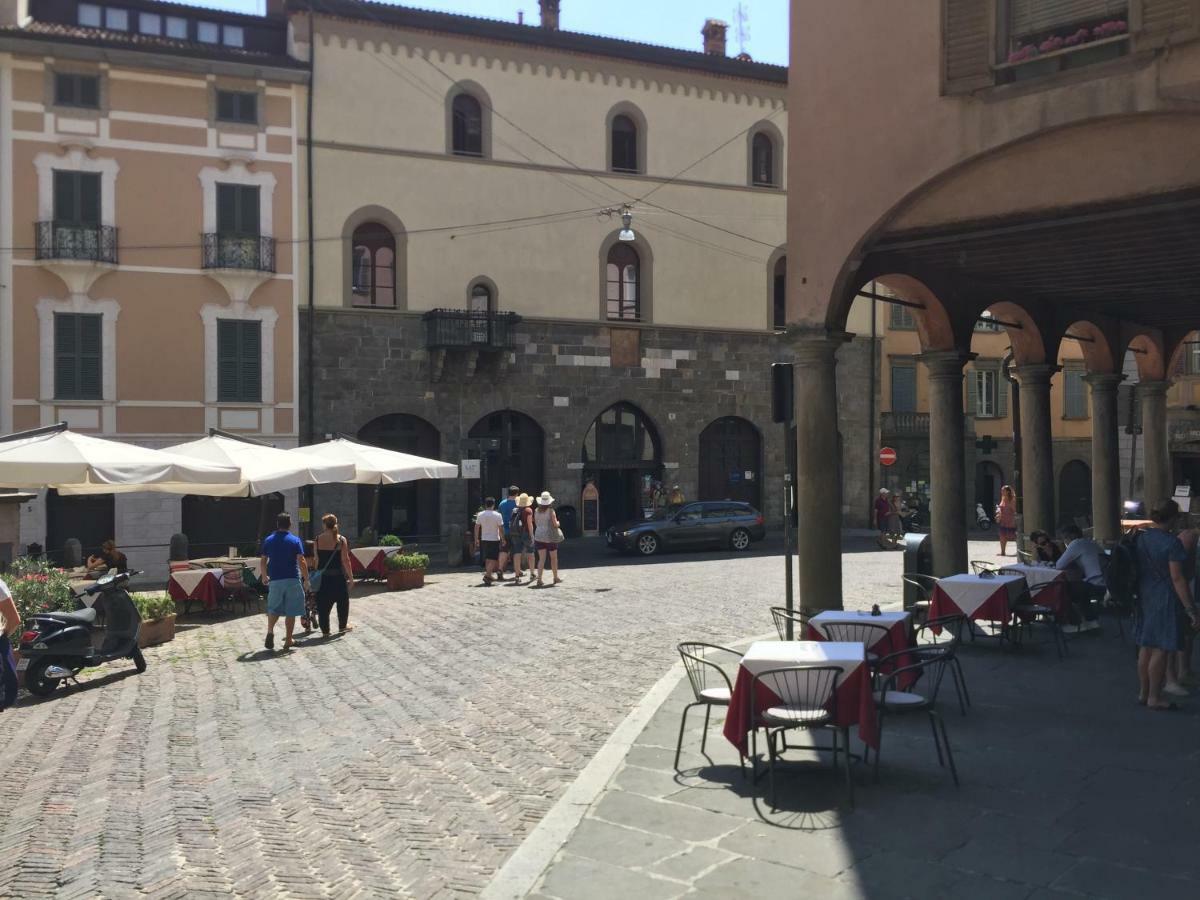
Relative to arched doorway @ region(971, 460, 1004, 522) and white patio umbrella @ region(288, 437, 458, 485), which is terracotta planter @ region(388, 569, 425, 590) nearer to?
white patio umbrella @ region(288, 437, 458, 485)

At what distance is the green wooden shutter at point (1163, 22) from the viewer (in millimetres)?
8727

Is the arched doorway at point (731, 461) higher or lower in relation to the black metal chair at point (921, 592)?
higher

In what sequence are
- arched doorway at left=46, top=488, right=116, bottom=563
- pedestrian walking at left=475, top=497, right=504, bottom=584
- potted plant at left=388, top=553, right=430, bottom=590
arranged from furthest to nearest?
arched doorway at left=46, top=488, right=116, bottom=563, pedestrian walking at left=475, top=497, right=504, bottom=584, potted plant at left=388, top=553, right=430, bottom=590

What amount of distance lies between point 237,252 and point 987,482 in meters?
25.7

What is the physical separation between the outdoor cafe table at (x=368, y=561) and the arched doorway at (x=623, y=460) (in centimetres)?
1208

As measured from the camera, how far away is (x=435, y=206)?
29.4 metres

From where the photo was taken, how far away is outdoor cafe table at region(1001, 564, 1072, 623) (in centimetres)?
1151

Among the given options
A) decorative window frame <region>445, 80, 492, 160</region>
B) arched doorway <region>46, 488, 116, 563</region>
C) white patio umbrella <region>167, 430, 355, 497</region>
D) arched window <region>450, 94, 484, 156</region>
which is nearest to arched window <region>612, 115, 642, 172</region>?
decorative window frame <region>445, 80, 492, 160</region>

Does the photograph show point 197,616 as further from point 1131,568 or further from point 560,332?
point 560,332

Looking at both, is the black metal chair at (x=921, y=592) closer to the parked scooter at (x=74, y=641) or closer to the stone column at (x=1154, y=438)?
the parked scooter at (x=74, y=641)

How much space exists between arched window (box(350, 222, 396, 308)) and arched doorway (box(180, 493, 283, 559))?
18.1ft

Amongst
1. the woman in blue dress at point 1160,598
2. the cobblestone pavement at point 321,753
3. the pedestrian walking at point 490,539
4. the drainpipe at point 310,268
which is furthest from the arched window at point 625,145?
the woman in blue dress at point 1160,598

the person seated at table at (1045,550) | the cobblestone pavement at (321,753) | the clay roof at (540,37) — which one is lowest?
the cobblestone pavement at (321,753)

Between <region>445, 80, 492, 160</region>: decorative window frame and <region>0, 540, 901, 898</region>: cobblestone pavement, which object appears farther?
<region>445, 80, 492, 160</region>: decorative window frame
